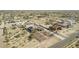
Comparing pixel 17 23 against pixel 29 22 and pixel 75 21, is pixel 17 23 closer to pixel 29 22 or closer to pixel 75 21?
pixel 29 22
